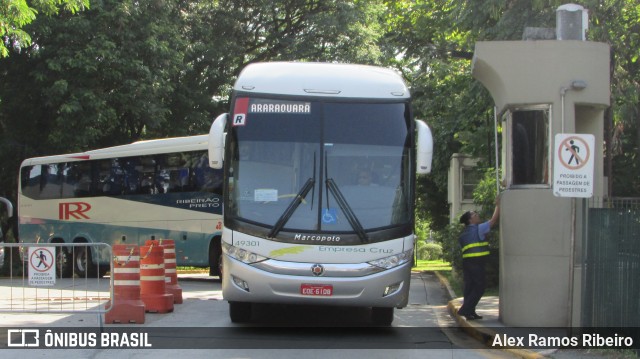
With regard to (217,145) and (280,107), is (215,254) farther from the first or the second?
(280,107)

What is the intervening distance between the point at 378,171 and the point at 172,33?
1657 cm

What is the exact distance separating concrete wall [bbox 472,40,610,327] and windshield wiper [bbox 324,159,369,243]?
8.06 ft

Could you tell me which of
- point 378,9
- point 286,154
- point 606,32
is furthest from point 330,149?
point 378,9

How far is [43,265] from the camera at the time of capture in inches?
464

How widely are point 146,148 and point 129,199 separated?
153 cm

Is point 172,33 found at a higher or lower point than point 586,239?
higher

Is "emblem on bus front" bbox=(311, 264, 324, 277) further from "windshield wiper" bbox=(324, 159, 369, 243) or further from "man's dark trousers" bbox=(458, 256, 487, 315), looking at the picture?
"man's dark trousers" bbox=(458, 256, 487, 315)

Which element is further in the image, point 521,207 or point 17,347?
point 521,207

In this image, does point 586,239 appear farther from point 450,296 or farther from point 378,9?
point 378,9

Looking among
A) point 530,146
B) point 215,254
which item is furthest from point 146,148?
point 530,146

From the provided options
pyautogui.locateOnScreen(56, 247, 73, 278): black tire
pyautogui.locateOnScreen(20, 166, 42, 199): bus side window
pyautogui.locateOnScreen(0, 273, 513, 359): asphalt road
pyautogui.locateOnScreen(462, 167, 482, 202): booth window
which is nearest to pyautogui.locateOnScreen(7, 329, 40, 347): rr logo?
pyautogui.locateOnScreen(0, 273, 513, 359): asphalt road

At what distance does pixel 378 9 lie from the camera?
2978 cm

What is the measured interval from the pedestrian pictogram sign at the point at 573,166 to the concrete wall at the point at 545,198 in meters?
1.53

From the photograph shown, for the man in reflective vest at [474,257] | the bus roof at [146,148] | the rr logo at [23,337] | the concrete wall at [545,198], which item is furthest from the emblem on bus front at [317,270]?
the bus roof at [146,148]
